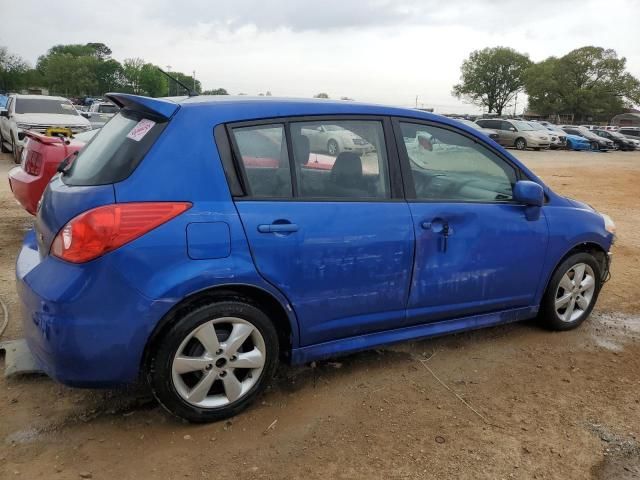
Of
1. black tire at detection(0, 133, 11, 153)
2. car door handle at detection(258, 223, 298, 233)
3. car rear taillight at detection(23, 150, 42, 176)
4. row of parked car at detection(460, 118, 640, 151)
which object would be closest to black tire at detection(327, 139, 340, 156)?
car door handle at detection(258, 223, 298, 233)

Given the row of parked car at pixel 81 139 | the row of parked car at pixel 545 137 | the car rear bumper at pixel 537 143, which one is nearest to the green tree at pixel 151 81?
the row of parked car at pixel 545 137

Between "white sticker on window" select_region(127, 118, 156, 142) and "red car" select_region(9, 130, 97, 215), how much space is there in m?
2.63

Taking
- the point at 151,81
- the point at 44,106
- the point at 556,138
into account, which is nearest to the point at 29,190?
the point at 44,106

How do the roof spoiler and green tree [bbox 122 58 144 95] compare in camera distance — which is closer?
the roof spoiler

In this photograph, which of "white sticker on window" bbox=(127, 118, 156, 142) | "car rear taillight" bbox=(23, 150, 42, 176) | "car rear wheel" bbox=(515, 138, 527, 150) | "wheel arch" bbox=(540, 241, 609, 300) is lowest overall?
"car rear wheel" bbox=(515, 138, 527, 150)

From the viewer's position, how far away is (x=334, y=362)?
3.49 metres

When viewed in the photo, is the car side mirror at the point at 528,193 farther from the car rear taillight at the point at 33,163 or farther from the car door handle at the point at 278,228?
the car rear taillight at the point at 33,163

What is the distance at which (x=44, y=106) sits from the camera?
47.1ft

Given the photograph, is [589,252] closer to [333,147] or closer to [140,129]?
[333,147]

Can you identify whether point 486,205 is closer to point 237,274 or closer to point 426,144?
point 426,144

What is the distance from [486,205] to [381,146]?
0.82 m

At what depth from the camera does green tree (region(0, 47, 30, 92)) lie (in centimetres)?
7944

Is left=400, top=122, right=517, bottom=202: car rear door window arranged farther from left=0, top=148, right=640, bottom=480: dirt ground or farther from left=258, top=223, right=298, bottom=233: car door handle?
left=0, top=148, right=640, bottom=480: dirt ground

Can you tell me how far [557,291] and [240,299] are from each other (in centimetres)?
249
